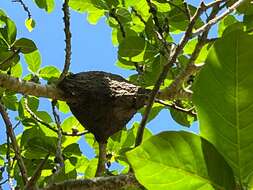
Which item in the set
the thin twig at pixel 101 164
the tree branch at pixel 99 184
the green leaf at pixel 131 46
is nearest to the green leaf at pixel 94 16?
the green leaf at pixel 131 46

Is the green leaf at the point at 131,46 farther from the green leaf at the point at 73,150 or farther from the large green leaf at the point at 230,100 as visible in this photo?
the large green leaf at the point at 230,100

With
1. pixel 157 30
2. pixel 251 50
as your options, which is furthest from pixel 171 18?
pixel 251 50

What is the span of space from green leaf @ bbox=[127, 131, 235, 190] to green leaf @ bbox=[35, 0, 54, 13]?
199 cm

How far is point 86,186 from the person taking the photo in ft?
3.45

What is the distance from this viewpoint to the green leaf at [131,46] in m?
2.34

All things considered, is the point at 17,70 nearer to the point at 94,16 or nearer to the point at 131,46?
the point at 94,16

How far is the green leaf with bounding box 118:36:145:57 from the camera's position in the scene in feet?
7.67

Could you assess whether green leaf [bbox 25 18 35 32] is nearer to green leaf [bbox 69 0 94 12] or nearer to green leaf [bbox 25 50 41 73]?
green leaf [bbox 25 50 41 73]

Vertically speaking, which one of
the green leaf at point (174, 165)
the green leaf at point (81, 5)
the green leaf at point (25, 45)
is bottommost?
the green leaf at point (25, 45)

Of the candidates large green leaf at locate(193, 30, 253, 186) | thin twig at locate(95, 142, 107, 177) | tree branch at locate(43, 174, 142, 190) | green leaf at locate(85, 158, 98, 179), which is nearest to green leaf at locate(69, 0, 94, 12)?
green leaf at locate(85, 158, 98, 179)

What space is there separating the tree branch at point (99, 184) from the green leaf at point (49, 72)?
1834 millimetres

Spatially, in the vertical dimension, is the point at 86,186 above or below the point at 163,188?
below

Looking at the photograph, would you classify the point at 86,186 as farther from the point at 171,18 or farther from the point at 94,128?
the point at 171,18

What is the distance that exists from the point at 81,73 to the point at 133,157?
156cm
